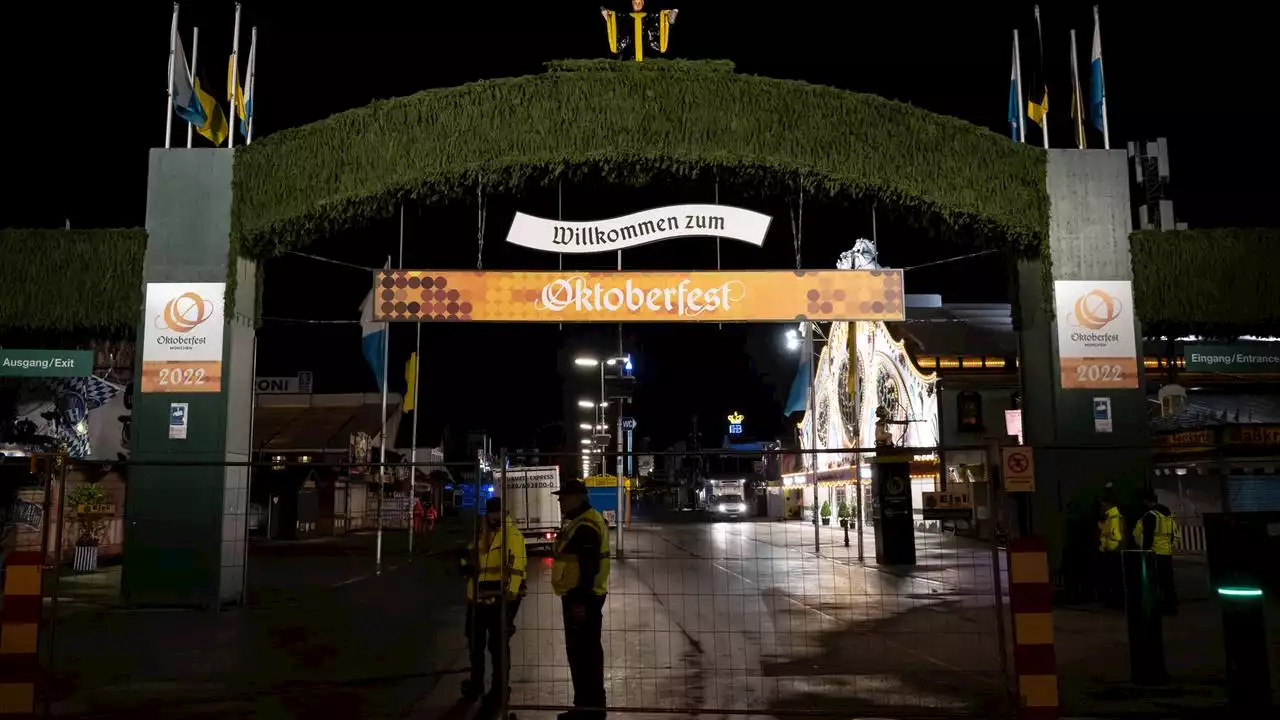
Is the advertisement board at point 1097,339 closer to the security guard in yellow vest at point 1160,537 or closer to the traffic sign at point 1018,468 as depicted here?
the security guard in yellow vest at point 1160,537

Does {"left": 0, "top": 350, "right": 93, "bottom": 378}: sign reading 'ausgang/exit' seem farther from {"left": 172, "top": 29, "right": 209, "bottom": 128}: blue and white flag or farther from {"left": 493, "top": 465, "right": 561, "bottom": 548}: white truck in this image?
{"left": 493, "top": 465, "right": 561, "bottom": 548}: white truck

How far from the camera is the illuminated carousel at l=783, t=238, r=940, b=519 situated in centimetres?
3878

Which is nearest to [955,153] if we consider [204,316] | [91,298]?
[204,316]

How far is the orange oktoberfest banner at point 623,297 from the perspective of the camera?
15727 mm

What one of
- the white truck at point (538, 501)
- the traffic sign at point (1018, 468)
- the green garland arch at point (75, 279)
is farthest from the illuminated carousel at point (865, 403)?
the traffic sign at point (1018, 468)

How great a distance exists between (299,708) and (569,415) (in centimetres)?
12233

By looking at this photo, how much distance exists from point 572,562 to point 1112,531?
9.44 m

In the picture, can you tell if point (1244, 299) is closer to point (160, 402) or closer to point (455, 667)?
point (455, 667)

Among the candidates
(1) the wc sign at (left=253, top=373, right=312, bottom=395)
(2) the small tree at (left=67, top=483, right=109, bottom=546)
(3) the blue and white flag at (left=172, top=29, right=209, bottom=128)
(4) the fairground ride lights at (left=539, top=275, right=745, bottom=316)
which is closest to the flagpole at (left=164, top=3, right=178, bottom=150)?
(3) the blue and white flag at (left=172, top=29, right=209, bottom=128)

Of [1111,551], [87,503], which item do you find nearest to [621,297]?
[1111,551]

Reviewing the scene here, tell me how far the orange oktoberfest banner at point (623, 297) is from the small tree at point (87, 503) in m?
13.0

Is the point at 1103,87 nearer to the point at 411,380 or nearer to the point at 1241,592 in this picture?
the point at 1241,592

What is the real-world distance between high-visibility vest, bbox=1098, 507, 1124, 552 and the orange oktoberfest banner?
14.0ft

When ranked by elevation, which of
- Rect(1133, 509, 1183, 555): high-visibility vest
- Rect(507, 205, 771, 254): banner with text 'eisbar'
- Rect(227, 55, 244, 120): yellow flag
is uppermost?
Rect(227, 55, 244, 120): yellow flag
